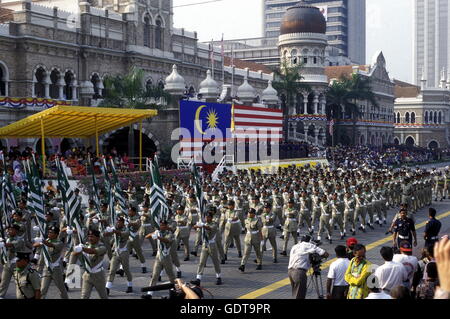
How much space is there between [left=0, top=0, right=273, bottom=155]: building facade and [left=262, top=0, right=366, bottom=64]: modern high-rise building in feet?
305

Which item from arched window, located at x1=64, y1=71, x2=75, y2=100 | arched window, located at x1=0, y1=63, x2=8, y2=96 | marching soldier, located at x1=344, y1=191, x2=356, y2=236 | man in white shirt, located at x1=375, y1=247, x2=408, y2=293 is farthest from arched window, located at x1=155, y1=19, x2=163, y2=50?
man in white shirt, located at x1=375, y1=247, x2=408, y2=293

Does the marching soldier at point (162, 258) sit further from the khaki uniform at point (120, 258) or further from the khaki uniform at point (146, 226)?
Answer: the khaki uniform at point (146, 226)

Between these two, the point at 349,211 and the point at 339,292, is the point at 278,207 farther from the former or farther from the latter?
the point at 339,292

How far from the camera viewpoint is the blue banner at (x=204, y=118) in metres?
33.3

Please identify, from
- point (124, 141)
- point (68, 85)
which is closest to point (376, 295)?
point (124, 141)

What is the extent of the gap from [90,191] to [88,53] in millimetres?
13918

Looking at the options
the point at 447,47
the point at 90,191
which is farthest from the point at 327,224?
the point at 447,47

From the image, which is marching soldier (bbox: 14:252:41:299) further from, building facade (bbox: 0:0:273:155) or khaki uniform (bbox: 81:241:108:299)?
building facade (bbox: 0:0:273:155)

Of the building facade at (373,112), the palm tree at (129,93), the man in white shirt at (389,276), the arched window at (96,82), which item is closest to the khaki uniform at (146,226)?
the man in white shirt at (389,276)

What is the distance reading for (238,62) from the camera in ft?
216

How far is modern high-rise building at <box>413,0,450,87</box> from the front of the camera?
176 meters

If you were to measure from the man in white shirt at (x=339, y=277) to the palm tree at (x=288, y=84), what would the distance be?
4889 centimetres

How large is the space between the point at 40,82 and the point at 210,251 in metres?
23.9

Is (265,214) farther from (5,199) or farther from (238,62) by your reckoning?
(238,62)
